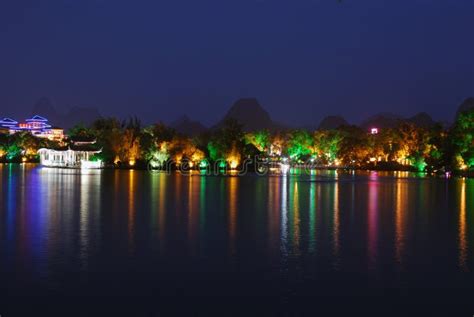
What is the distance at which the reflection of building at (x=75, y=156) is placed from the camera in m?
71.9

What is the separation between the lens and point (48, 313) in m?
8.41

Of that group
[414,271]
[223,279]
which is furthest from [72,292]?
[414,271]

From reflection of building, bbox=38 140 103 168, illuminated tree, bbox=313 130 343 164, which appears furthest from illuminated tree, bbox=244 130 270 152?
reflection of building, bbox=38 140 103 168

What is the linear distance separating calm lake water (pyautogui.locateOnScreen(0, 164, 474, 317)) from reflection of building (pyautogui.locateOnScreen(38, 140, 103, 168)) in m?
51.2

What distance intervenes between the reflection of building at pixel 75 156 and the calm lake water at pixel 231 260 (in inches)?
2017

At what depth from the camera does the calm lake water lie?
9.14 m

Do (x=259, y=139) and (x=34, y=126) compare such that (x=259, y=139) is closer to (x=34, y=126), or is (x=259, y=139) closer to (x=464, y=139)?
(x=464, y=139)

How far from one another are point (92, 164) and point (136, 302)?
211ft

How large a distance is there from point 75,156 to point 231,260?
65.6m

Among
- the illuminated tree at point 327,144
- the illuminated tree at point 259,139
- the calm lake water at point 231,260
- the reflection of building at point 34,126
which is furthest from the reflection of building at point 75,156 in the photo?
the reflection of building at point 34,126

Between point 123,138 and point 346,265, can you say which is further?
point 123,138

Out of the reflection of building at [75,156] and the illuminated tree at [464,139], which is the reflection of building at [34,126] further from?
the illuminated tree at [464,139]

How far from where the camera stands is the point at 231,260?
12227 mm

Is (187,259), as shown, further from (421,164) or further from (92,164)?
(421,164)
